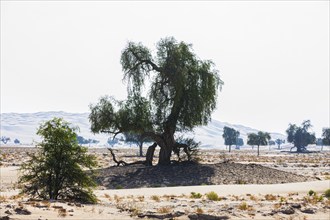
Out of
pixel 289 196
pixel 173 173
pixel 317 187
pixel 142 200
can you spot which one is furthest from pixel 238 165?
pixel 142 200

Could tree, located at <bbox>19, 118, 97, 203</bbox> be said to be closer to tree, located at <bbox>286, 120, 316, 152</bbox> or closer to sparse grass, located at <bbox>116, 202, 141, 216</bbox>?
sparse grass, located at <bbox>116, 202, 141, 216</bbox>

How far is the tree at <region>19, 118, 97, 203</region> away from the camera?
2078 centimetres

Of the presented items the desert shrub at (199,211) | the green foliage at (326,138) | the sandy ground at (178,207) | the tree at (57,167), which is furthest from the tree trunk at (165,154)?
the green foliage at (326,138)

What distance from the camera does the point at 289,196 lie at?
27.1m

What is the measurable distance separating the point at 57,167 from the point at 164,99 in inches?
856

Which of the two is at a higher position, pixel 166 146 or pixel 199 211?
pixel 166 146

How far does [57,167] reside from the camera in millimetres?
20750

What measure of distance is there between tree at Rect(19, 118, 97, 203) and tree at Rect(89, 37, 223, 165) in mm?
17897

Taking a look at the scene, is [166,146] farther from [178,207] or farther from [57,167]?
[57,167]

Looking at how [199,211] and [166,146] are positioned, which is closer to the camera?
[199,211]

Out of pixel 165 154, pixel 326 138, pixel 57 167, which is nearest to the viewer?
pixel 57 167

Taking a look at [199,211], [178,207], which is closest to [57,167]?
[178,207]

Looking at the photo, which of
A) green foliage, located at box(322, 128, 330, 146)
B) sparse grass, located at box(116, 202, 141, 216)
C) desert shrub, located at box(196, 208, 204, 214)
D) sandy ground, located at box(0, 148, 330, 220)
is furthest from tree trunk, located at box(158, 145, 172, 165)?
green foliage, located at box(322, 128, 330, 146)

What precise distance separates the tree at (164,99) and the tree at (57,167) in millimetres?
17897
